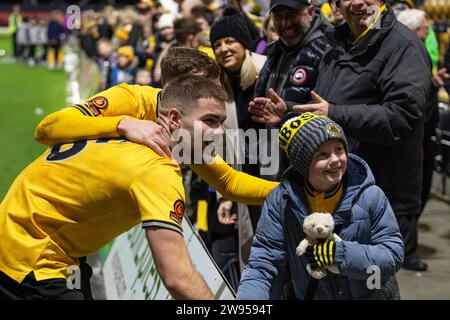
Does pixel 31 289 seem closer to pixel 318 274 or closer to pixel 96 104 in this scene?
pixel 96 104

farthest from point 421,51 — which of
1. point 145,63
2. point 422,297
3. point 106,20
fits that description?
point 106,20

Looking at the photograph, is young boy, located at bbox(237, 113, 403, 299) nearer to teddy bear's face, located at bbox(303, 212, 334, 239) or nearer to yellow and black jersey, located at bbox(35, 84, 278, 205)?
teddy bear's face, located at bbox(303, 212, 334, 239)

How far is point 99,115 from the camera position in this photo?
3666 millimetres

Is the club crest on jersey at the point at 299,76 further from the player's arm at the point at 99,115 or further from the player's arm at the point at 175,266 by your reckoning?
the player's arm at the point at 175,266

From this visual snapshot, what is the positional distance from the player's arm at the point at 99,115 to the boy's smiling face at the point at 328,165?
842 mm

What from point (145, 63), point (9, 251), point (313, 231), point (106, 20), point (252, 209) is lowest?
point (106, 20)

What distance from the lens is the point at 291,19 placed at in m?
4.70

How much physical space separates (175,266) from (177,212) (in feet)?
0.69

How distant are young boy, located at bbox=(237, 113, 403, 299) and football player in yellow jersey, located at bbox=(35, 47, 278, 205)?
1.91 ft

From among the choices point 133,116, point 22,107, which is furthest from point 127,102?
point 22,107

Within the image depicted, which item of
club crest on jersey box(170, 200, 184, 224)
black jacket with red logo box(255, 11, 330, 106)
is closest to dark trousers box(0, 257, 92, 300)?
club crest on jersey box(170, 200, 184, 224)

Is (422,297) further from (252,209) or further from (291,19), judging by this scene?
(291,19)

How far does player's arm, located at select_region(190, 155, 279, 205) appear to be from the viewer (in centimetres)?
388

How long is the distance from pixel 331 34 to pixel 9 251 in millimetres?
2243
